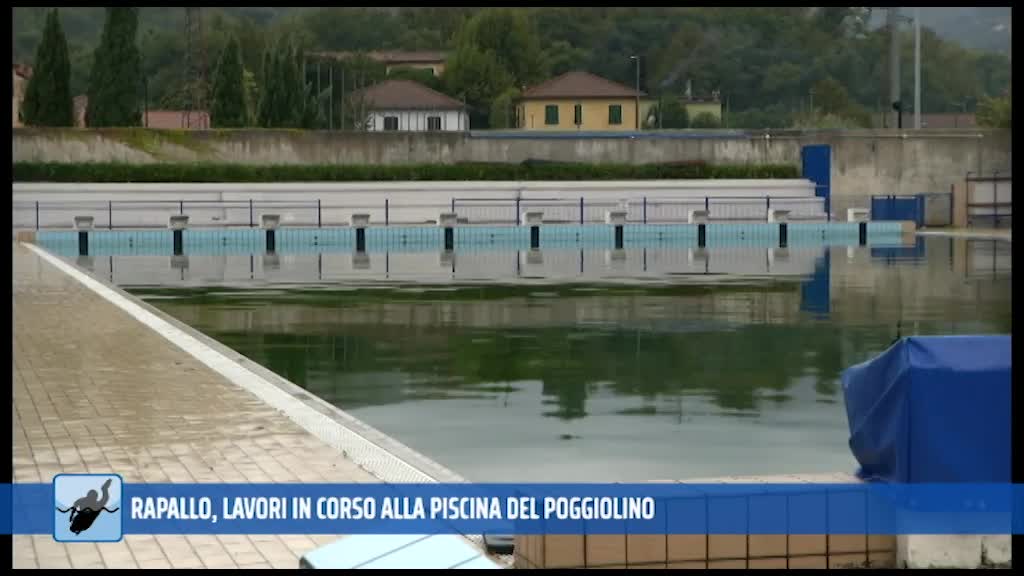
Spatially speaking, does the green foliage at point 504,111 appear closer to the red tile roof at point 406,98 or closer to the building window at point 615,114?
the red tile roof at point 406,98

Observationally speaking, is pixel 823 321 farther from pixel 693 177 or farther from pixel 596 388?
pixel 693 177

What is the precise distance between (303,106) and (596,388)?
5064 cm

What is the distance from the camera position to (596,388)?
13.9m

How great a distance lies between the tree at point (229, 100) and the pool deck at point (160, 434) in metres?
43.8

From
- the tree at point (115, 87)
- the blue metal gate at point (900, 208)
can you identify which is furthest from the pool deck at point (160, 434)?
the tree at point (115, 87)

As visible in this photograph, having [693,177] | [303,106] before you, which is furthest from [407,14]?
[693,177]

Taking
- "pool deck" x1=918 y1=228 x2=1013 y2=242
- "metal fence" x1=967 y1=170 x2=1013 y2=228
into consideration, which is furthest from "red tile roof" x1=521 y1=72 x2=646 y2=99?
"pool deck" x1=918 y1=228 x2=1013 y2=242

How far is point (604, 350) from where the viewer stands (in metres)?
16.6

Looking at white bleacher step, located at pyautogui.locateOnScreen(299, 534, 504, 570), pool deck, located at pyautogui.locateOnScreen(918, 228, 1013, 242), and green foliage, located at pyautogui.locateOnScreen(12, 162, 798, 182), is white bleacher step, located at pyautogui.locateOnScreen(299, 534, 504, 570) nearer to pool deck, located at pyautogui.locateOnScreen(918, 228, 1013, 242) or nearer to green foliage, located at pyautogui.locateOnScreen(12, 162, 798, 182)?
pool deck, located at pyautogui.locateOnScreen(918, 228, 1013, 242)

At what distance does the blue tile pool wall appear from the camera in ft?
131

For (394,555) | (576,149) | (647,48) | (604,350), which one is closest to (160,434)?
(394,555)

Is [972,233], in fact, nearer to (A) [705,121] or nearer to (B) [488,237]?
(B) [488,237]

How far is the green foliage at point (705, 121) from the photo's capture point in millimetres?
87438

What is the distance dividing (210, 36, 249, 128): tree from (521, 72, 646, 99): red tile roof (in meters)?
25.9
